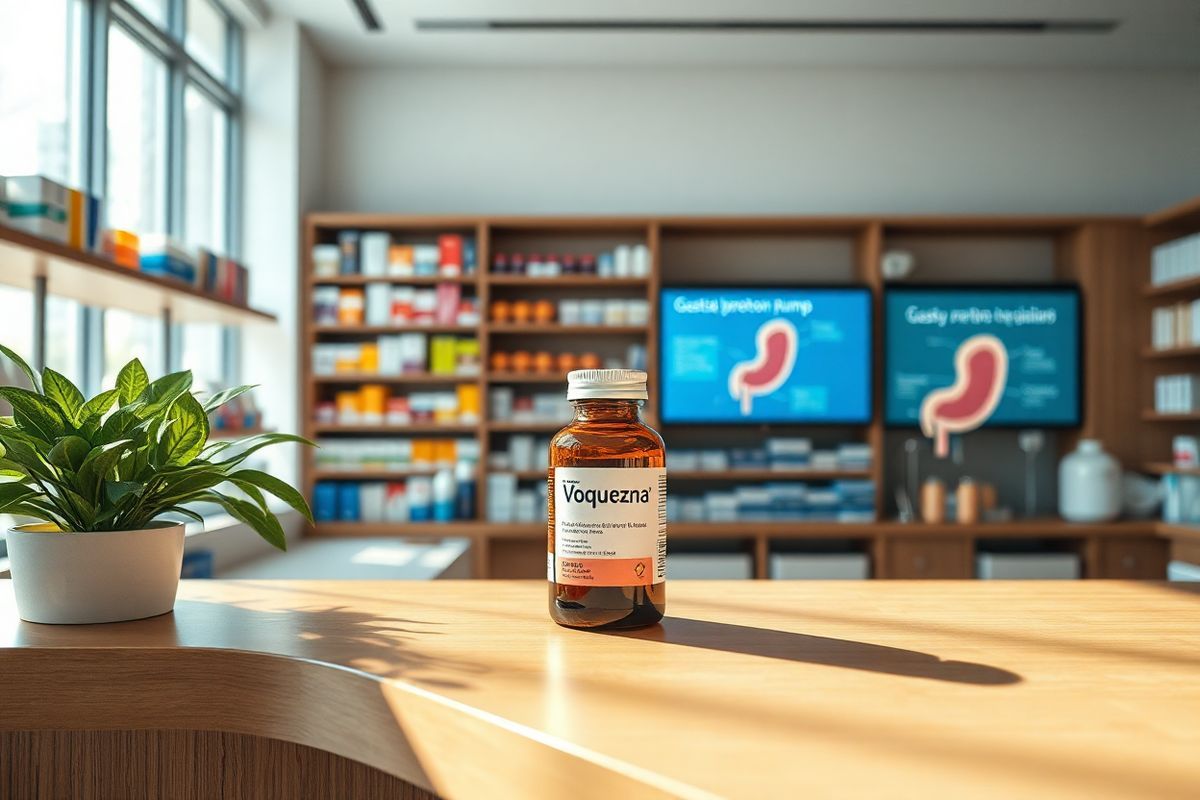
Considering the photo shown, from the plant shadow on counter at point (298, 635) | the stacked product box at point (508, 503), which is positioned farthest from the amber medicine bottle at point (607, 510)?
the stacked product box at point (508, 503)

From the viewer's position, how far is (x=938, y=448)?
459cm

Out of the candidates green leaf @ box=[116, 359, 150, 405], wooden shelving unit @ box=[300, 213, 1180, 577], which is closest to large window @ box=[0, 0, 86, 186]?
wooden shelving unit @ box=[300, 213, 1180, 577]

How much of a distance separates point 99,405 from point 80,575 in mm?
200

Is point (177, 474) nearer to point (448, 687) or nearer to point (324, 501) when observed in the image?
point (448, 687)

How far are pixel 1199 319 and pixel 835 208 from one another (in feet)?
5.92

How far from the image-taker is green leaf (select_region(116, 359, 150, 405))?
42.2 inches

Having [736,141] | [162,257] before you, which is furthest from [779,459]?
[162,257]

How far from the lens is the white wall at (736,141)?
16.1ft

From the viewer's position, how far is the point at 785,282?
470cm

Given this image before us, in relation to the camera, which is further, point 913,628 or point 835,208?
point 835,208

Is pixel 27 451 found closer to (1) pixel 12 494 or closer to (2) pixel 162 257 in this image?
(1) pixel 12 494

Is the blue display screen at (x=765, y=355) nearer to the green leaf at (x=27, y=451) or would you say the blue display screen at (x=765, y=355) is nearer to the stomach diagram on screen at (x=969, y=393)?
the stomach diagram on screen at (x=969, y=393)

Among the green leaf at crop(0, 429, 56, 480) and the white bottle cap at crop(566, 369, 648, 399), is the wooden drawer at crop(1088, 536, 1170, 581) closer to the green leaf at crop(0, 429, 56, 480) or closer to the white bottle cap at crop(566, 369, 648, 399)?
the white bottle cap at crop(566, 369, 648, 399)

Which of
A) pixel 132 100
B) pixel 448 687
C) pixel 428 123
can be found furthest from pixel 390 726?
pixel 428 123
